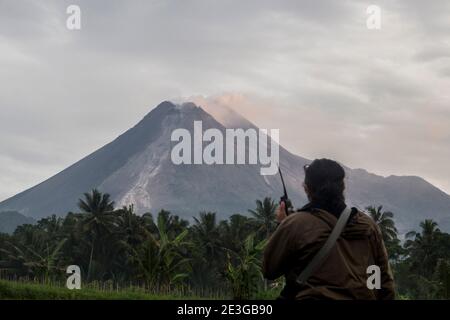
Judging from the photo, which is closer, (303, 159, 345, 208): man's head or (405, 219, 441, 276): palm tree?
(303, 159, 345, 208): man's head

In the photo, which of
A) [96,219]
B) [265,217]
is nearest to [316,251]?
[96,219]

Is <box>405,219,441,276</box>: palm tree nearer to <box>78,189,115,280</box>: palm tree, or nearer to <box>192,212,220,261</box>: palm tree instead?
<box>192,212,220,261</box>: palm tree

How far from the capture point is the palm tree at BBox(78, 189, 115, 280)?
7293cm

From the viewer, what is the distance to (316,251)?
4.37 metres

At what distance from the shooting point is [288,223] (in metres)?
4.42

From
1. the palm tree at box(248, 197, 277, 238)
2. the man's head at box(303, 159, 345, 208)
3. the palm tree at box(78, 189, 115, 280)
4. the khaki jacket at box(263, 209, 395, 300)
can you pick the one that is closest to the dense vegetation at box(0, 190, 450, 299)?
the palm tree at box(78, 189, 115, 280)

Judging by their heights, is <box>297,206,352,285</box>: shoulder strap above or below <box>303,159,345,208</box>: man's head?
below

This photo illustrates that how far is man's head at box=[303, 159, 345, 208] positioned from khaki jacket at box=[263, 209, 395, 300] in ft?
0.35

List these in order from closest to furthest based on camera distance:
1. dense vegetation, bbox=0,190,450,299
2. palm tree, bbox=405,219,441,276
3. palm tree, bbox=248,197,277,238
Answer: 1. dense vegetation, bbox=0,190,450,299
2. palm tree, bbox=405,219,441,276
3. palm tree, bbox=248,197,277,238

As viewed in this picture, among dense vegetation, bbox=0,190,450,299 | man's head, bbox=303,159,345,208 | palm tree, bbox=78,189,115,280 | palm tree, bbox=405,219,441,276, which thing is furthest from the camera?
palm tree, bbox=78,189,115,280

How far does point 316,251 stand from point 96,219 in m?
70.2

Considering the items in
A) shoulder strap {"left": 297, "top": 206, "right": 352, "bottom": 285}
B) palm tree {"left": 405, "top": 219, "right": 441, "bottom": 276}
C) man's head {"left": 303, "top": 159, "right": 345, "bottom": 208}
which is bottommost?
shoulder strap {"left": 297, "top": 206, "right": 352, "bottom": 285}

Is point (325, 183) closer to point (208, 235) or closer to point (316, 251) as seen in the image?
point (316, 251)
